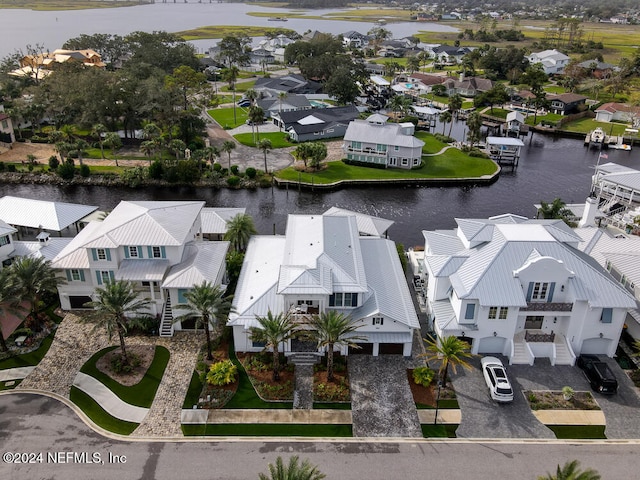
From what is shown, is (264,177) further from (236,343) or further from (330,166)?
(236,343)

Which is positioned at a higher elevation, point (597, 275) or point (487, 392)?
point (597, 275)

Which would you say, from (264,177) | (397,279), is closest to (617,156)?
(264,177)

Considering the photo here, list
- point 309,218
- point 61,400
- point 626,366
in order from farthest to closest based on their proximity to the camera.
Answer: point 309,218 < point 626,366 < point 61,400

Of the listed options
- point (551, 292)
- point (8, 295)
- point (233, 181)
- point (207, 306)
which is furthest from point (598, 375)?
point (233, 181)

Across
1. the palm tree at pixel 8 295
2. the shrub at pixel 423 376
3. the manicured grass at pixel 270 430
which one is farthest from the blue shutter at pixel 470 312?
the palm tree at pixel 8 295

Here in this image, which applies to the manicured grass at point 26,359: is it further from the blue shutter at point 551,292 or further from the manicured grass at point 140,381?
the blue shutter at point 551,292

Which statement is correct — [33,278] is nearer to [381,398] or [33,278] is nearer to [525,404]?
[381,398]
